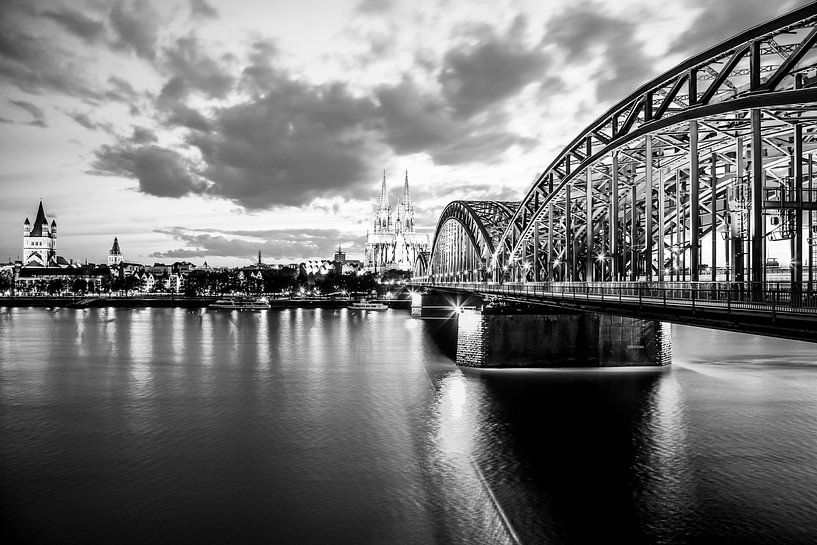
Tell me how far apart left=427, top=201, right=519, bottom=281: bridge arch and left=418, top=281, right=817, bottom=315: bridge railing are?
31.3m

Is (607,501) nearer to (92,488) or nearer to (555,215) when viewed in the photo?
(92,488)

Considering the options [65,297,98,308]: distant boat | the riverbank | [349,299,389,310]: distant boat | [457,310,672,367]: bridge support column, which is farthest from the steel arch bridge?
[65,297,98,308]: distant boat

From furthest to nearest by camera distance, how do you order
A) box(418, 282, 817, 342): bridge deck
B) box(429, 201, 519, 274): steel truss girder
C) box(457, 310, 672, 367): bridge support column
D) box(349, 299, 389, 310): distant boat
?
box(349, 299, 389, 310): distant boat, box(429, 201, 519, 274): steel truss girder, box(457, 310, 672, 367): bridge support column, box(418, 282, 817, 342): bridge deck

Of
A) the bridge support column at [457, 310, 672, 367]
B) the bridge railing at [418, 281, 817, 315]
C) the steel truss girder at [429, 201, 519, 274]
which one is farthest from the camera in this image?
the steel truss girder at [429, 201, 519, 274]

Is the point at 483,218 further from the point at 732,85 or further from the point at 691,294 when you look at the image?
the point at 691,294

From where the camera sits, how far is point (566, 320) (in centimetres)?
3734

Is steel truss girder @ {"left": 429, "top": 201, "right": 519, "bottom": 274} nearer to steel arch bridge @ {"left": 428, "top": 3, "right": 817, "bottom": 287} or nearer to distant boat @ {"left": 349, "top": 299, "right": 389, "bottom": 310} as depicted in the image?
steel arch bridge @ {"left": 428, "top": 3, "right": 817, "bottom": 287}

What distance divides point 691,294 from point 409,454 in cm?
1120

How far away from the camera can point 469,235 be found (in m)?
77.6

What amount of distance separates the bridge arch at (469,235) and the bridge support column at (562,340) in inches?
1110

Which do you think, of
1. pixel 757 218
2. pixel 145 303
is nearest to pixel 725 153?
pixel 757 218

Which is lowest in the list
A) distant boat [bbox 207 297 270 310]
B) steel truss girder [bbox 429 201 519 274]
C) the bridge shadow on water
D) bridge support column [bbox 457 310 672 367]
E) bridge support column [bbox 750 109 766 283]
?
the bridge shadow on water

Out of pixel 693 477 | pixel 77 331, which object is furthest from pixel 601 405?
pixel 77 331

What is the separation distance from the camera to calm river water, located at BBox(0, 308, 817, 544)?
Answer: 17.2 m
